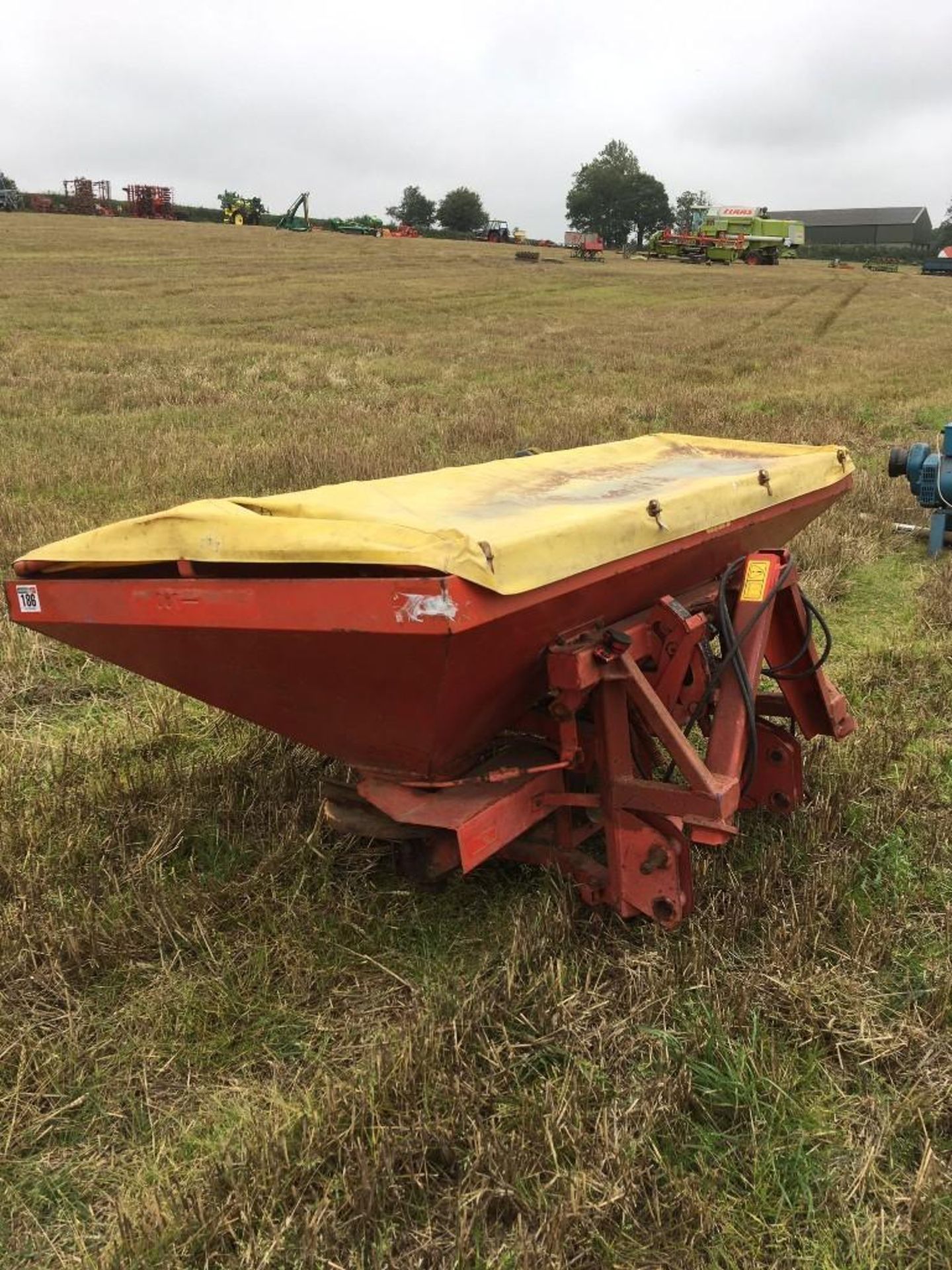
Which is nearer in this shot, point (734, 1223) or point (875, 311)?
point (734, 1223)

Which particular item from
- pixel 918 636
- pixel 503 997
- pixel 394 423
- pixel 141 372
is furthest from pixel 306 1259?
pixel 141 372

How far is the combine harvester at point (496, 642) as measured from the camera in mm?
2111

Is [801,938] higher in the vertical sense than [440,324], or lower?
lower

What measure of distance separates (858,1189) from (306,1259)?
A: 106cm

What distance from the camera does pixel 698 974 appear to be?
2480 mm

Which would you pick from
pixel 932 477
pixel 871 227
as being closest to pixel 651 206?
pixel 871 227

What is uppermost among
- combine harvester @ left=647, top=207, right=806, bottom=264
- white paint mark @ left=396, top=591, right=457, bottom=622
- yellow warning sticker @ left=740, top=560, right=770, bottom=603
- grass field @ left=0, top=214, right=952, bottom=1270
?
combine harvester @ left=647, top=207, right=806, bottom=264

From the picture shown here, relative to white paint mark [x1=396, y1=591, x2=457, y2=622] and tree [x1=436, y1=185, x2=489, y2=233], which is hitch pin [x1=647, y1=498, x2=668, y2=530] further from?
tree [x1=436, y1=185, x2=489, y2=233]

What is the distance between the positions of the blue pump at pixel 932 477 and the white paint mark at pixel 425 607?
5.10 meters

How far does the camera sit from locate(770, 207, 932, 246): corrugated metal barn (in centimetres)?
10231

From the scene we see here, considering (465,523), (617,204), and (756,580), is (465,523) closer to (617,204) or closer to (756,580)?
(756,580)

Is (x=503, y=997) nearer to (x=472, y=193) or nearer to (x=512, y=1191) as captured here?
(x=512, y=1191)

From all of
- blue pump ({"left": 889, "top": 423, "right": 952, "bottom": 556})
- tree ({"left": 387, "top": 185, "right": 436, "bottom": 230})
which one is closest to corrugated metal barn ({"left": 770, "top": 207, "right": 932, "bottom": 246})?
tree ({"left": 387, "top": 185, "right": 436, "bottom": 230})

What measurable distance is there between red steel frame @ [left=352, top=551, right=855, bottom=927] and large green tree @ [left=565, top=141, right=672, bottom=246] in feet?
319
